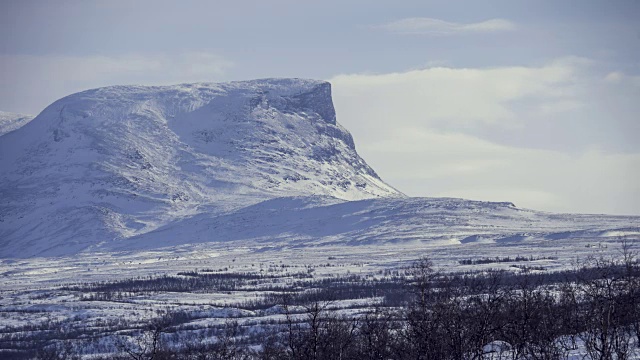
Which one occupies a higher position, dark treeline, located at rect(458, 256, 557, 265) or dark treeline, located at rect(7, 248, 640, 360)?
dark treeline, located at rect(458, 256, 557, 265)

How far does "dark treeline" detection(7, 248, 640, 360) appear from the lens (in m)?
47.5

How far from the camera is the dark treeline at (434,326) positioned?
156 feet

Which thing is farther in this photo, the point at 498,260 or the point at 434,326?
the point at 498,260

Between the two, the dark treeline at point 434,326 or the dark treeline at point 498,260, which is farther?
the dark treeline at point 498,260

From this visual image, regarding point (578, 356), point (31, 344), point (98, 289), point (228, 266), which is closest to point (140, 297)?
point (98, 289)

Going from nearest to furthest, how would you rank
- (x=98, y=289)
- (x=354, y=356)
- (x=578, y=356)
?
1. (x=578, y=356)
2. (x=354, y=356)
3. (x=98, y=289)

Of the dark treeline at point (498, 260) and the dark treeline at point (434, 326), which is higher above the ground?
the dark treeline at point (498, 260)

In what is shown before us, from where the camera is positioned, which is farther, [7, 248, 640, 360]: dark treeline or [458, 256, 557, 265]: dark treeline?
[458, 256, 557, 265]: dark treeline

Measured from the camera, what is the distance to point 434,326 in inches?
1928

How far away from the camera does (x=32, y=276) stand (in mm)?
180875

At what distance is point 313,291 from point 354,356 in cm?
7298

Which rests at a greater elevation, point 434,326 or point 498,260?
point 498,260

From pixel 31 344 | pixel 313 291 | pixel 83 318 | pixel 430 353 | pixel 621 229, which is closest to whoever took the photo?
pixel 430 353

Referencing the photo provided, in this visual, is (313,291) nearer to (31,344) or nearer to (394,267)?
(394,267)
